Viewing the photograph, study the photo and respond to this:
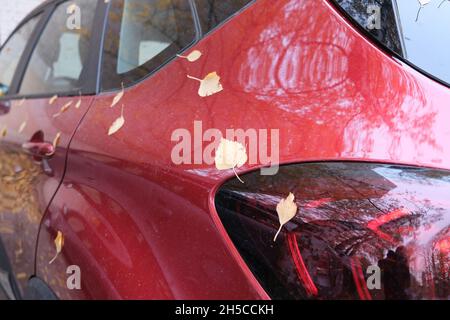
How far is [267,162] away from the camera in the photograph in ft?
3.60

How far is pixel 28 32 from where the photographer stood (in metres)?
2.87

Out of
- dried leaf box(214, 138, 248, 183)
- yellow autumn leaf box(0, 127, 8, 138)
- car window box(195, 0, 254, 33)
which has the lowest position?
dried leaf box(214, 138, 248, 183)

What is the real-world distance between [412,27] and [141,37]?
1025 mm

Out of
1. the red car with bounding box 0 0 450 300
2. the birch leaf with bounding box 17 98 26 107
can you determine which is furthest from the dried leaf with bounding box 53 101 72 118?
the birch leaf with bounding box 17 98 26 107

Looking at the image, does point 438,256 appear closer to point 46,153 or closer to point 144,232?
point 144,232

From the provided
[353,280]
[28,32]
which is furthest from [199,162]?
[28,32]

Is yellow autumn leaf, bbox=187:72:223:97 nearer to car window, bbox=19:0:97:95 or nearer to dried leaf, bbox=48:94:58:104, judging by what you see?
car window, bbox=19:0:97:95

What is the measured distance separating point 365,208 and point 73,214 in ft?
3.27

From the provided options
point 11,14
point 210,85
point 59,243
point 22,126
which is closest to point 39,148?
point 22,126

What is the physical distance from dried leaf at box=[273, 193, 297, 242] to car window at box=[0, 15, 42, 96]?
7.59 ft

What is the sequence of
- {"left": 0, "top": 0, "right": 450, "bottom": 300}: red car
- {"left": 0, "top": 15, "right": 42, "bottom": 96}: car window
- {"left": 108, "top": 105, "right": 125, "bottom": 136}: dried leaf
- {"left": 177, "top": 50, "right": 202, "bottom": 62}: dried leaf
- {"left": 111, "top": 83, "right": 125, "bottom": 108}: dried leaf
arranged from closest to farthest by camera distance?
{"left": 0, "top": 0, "right": 450, "bottom": 300}: red car → {"left": 177, "top": 50, "right": 202, "bottom": 62}: dried leaf → {"left": 108, "top": 105, "right": 125, "bottom": 136}: dried leaf → {"left": 111, "top": 83, "right": 125, "bottom": 108}: dried leaf → {"left": 0, "top": 15, "right": 42, "bottom": 96}: car window

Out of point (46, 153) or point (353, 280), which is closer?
point (353, 280)

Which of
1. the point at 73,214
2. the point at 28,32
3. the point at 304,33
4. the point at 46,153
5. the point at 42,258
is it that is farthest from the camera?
the point at 28,32

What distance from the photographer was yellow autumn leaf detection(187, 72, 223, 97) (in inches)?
50.1
